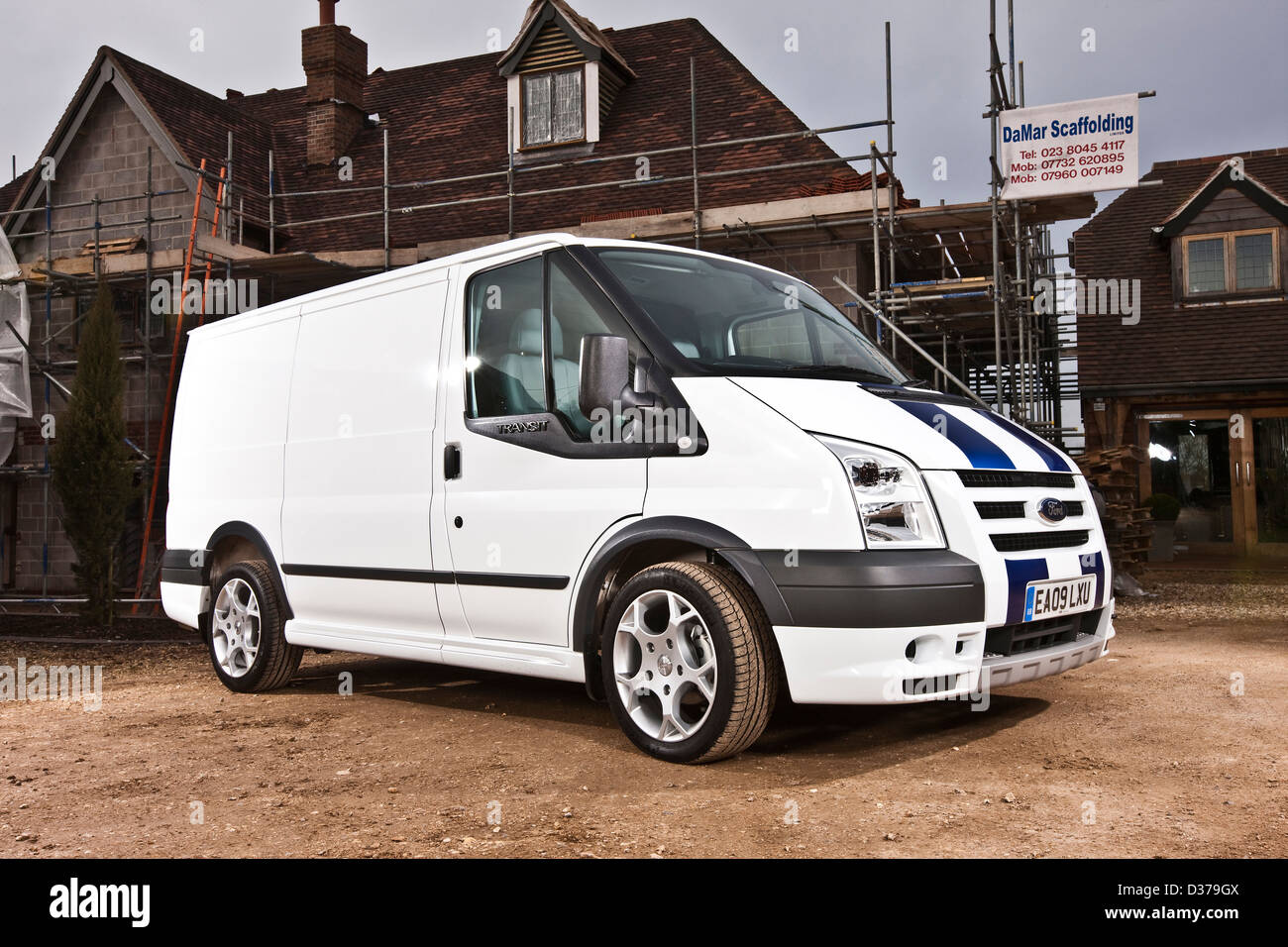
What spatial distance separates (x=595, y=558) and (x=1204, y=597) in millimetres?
10036

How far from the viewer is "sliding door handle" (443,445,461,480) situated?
18.2 ft

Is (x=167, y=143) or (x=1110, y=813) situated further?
(x=167, y=143)

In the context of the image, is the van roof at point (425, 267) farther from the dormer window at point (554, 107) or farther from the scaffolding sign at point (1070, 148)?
the dormer window at point (554, 107)

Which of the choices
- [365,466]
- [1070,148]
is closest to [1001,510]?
[365,466]

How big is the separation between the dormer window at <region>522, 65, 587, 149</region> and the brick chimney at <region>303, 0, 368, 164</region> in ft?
12.2

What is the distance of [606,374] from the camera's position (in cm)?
467

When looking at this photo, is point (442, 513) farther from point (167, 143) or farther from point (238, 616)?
point (167, 143)

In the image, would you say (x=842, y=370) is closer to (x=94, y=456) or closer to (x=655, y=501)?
(x=655, y=501)

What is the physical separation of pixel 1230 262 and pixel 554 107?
1157 cm

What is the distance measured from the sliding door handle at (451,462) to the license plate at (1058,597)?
8.63 feet

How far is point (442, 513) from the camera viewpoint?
5.61m

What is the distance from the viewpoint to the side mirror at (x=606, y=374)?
184 inches

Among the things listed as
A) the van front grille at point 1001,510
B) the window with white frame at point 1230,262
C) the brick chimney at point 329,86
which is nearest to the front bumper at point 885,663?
the van front grille at point 1001,510

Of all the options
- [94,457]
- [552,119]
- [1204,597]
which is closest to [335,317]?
[94,457]
